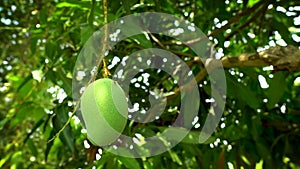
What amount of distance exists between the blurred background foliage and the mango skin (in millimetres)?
333

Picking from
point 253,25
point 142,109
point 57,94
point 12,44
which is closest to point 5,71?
point 12,44

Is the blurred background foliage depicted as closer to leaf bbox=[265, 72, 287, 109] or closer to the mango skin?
leaf bbox=[265, 72, 287, 109]

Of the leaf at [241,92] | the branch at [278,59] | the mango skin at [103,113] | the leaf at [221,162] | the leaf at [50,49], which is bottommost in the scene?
the leaf at [221,162]

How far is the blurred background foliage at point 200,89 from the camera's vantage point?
3.54ft

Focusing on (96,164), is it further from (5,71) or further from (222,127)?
(5,71)

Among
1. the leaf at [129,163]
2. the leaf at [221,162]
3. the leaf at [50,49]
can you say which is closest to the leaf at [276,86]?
the leaf at [221,162]

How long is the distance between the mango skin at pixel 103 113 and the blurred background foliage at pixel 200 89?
0.33m

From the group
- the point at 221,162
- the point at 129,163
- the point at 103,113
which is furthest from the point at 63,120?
the point at 103,113

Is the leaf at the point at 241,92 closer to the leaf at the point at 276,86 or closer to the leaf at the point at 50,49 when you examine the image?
the leaf at the point at 276,86

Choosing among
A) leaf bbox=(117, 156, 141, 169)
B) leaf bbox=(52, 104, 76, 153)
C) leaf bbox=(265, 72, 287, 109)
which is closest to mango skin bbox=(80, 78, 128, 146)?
leaf bbox=(117, 156, 141, 169)

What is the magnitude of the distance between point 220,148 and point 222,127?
9cm

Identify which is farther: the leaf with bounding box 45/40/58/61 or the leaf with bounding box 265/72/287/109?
the leaf with bounding box 45/40/58/61

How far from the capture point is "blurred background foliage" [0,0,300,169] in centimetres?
108

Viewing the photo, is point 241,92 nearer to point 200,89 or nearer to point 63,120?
point 200,89
